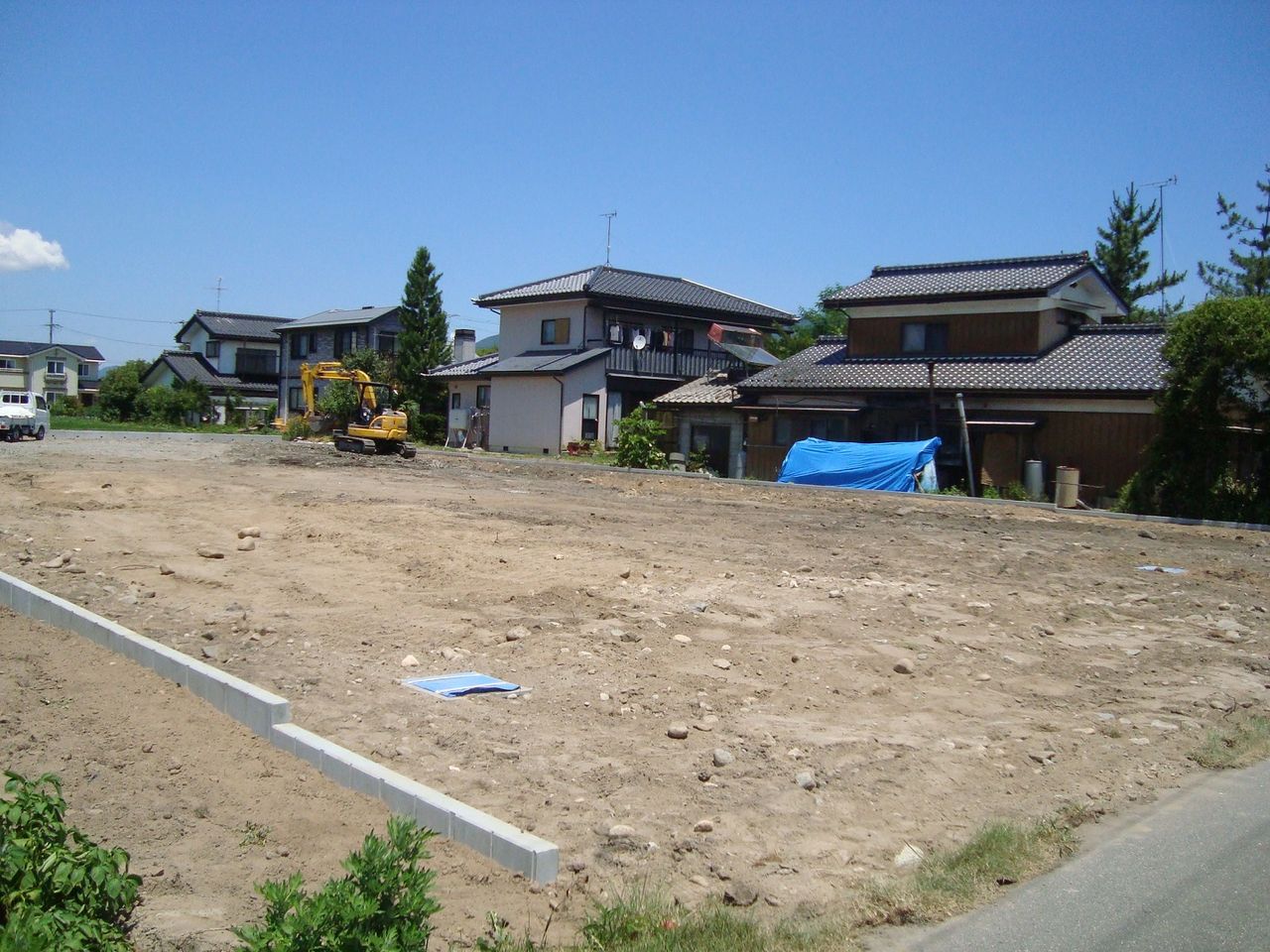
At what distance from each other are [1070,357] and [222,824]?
27.2 m

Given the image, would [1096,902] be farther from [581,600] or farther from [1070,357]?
[1070,357]

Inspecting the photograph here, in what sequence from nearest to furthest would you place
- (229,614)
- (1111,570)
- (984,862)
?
1. (984,862)
2. (229,614)
3. (1111,570)

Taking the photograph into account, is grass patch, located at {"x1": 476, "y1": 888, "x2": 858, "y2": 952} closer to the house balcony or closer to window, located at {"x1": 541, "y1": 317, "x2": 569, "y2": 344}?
the house balcony

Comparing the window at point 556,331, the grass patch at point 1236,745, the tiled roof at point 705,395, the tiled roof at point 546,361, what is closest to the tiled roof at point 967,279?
the tiled roof at point 705,395

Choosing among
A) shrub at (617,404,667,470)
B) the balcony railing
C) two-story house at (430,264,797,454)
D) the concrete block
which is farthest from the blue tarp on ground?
the balcony railing

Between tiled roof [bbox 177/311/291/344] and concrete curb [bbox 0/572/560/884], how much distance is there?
5999 centimetres

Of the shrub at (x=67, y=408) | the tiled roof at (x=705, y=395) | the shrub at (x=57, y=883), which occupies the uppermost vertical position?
the tiled roof at (x=705, y=395)

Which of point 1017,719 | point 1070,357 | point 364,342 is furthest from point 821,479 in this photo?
point 364,342

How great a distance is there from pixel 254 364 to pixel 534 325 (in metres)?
27.5

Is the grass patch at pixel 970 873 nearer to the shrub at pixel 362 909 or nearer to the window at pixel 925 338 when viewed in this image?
the shrub at pixel 362 909

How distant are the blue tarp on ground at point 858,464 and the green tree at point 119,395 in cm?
4438

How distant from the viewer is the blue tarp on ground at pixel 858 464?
25641 millimetres

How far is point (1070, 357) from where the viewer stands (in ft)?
93.1

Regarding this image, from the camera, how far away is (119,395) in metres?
59.3
